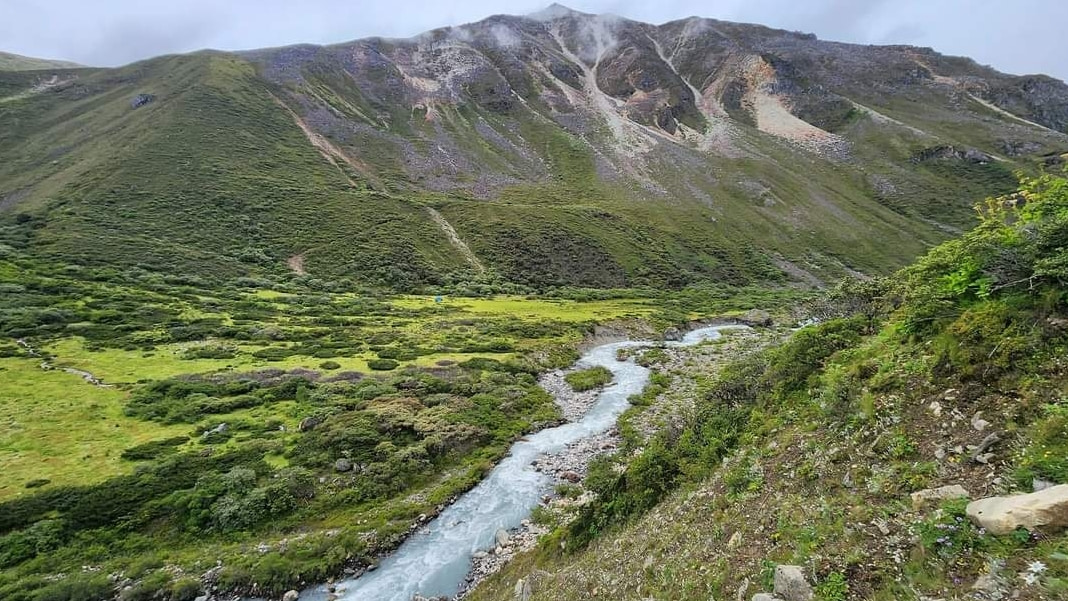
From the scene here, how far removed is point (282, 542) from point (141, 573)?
5047mm

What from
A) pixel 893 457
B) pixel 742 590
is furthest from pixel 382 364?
pixel 893 457

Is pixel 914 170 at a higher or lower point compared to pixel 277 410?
higher

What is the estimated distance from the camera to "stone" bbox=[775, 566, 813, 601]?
6438 mm

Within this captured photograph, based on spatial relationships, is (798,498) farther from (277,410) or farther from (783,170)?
(783,170)

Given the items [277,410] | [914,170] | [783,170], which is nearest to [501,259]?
[277,410]

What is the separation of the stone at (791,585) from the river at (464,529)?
47.1 ft

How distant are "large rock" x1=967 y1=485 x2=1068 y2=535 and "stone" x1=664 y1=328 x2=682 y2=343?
2195 inches

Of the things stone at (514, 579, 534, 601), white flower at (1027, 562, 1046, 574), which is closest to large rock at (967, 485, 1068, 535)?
white flower at (1027, 562, 1046, 574)

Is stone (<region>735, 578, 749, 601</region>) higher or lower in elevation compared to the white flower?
lower

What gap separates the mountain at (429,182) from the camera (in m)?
94.9

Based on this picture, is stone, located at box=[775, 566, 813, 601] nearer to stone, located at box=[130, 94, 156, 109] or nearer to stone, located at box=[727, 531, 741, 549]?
stone, located at box=[727, 531, 741, 549]

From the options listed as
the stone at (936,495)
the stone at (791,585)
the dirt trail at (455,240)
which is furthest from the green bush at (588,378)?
the dirt trail at (455,240)

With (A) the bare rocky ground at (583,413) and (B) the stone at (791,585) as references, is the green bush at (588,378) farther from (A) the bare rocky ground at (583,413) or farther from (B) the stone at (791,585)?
(B) the stone at (791,585)

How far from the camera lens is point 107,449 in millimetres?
26422
